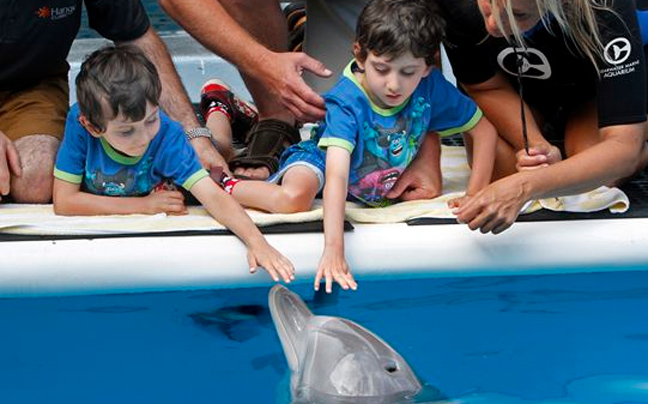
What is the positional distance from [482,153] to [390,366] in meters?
1.26

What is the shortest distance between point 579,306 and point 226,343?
1.18 metres

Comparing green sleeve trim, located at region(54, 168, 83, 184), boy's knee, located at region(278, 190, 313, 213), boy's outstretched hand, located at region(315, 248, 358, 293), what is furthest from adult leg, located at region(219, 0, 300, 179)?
boy's outstretched hand, located at region(315, 248, 358, 293)

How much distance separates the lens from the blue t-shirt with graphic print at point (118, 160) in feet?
13.4

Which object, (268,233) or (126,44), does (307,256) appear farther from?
(126,44)

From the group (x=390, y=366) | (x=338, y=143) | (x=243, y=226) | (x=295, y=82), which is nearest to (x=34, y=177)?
(x=243, y=226)

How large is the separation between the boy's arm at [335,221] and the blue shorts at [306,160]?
7.0 inches

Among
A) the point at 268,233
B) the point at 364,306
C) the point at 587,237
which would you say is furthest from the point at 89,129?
the point at 587,237

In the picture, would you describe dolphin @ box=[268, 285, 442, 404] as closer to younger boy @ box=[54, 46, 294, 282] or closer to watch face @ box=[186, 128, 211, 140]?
younger boy @ box=[54, 46, 294, 282]

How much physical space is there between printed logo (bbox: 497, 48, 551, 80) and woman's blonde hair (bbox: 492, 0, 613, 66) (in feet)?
0.66

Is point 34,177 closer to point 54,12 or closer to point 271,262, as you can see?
point 54,12

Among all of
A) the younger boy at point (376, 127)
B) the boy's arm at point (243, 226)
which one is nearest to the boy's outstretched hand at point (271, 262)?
the boy's arm at point (243, 226)

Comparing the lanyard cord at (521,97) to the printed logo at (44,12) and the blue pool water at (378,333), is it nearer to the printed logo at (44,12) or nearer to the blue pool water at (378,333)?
the blue pool water at (378,333)

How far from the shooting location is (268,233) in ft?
13.2

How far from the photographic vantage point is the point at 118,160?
13.5 feet
